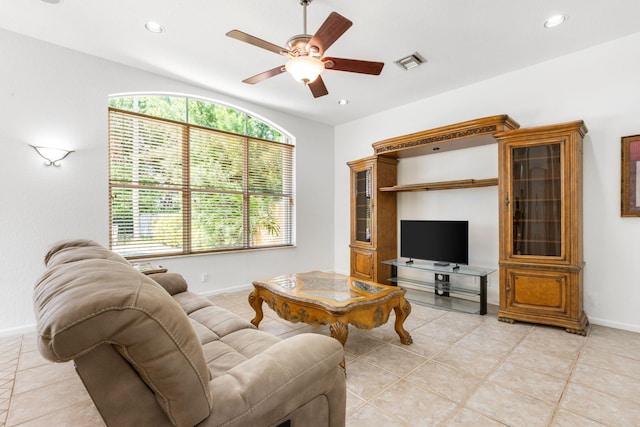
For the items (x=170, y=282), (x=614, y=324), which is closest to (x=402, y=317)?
(x=170, y=282)

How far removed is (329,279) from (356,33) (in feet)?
8.03

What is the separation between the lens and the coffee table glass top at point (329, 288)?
8.26 ft

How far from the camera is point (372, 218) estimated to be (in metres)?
4.71

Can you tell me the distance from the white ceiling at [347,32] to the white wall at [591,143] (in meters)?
0.19

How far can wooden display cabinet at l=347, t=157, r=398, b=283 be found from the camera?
15.3ft

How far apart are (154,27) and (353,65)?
6.31ft

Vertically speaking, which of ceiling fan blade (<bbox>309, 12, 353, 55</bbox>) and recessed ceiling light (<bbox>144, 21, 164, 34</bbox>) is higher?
recessed ceiling light (<bbox>144, 21, 164, 34</bbox>)

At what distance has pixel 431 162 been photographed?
452 centimetres

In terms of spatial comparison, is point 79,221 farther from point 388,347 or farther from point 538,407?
point 538,407

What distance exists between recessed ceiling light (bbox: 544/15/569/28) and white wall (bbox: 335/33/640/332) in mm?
789

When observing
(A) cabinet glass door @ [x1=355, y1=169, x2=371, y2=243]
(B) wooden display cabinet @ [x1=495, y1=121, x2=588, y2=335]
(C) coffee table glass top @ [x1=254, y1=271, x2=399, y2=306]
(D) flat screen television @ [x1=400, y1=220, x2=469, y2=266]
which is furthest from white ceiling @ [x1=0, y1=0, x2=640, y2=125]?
(C) coffee table glass top @ [x1=254, y1=271, x2=399, y2=306]

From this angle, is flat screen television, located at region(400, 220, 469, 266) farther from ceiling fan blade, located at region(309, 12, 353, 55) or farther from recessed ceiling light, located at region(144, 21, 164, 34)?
recessed ceiling light, located at region(144, 21, 164, 34)

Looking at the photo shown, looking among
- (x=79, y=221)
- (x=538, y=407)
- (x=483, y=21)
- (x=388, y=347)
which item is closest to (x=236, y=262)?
(x=79, y=221)

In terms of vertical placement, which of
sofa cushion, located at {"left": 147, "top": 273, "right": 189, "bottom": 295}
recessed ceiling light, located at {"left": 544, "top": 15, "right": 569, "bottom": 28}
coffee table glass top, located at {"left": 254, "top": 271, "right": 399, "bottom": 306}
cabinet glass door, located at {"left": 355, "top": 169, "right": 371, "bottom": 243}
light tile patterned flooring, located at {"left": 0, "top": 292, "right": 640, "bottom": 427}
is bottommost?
light tile patterned flooring, located at {"left": 0, "top": 292, "right": 640, "bottom": 427}
